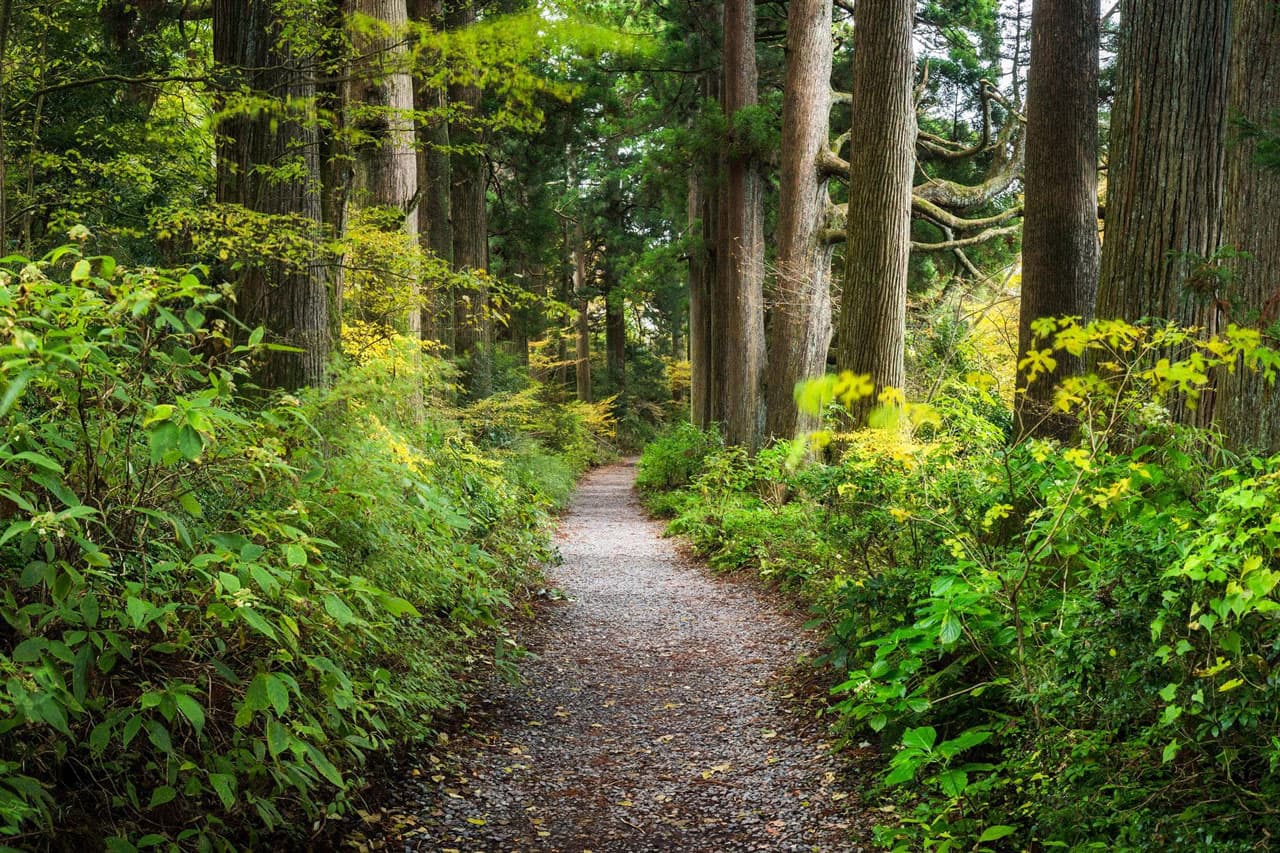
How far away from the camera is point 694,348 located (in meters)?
23.7

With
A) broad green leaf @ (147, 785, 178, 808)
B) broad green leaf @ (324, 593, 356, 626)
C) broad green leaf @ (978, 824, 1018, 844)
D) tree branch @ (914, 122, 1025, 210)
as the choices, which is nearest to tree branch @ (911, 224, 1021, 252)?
tree branch @ (914, 122, 1025, 210)

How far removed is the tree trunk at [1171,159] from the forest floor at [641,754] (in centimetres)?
298

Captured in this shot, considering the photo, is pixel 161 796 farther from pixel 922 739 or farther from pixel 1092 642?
pixel 1092 642

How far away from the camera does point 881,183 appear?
8102mm

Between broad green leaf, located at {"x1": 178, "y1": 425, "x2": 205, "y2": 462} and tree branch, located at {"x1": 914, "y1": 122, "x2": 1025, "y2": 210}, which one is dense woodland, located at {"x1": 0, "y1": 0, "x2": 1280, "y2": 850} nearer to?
broad green leaf, located at {"x1": 178, "y1": 425, "x2": 205, "y2": 462}

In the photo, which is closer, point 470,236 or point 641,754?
point 641,754

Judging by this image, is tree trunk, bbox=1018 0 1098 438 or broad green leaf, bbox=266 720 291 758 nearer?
broad green leaf, bbox=266 720 291 758

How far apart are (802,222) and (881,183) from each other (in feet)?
14.8

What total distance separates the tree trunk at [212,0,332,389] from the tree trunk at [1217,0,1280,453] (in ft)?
16.7

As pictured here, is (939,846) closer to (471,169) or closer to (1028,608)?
(1028,608)

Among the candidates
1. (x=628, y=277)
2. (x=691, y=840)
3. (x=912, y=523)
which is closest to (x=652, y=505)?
(x=628, y=277)

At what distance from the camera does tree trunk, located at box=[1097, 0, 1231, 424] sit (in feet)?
16.5

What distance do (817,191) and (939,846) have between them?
10859mm

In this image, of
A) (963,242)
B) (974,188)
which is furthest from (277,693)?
(974,188)
